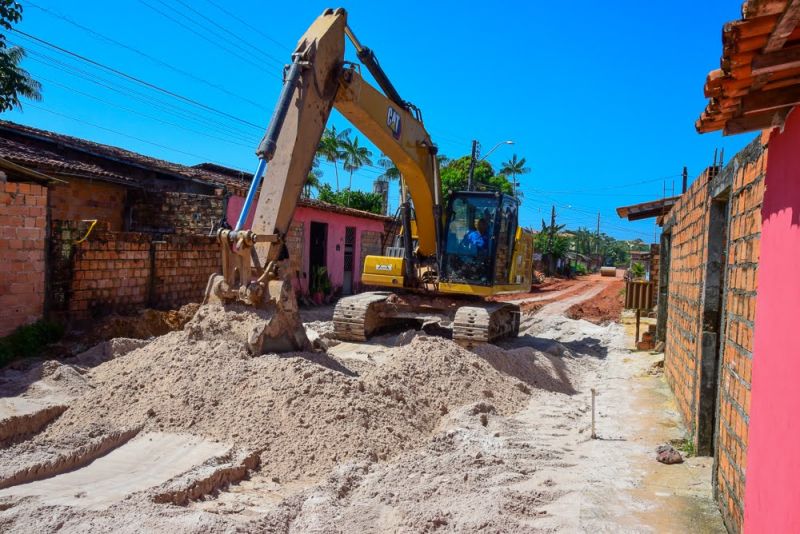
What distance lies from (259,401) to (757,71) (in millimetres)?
4560

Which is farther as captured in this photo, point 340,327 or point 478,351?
point 340,327

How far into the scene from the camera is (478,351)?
8875 mm

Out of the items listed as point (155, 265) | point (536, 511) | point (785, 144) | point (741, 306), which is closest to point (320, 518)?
point (536, 511)

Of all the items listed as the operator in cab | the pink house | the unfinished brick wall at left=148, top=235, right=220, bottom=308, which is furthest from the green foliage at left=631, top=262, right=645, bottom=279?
the unfinished brick wall at left=148, top=235, right=220, bottom=308

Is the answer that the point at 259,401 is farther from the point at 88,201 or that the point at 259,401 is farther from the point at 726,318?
the point at 88,201

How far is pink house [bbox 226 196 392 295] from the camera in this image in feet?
57.1

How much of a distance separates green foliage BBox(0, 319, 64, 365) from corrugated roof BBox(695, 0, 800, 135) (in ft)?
26.4

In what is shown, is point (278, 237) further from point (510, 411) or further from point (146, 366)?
point (510, 411)

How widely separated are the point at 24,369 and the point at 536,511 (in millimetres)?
6210

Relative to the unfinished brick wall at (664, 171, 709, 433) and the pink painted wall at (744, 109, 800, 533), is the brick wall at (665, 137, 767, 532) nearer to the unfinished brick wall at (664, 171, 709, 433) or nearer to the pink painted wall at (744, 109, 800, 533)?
the unfinished brick wall at (664, 171, 709, 433)

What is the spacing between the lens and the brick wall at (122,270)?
8.83 metres

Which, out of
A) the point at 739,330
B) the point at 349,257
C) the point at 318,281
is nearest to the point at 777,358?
the point at 739,330

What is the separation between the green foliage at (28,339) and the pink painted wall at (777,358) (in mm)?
7925

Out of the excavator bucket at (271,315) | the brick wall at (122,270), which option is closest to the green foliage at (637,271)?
the brick wall at (122,270)
